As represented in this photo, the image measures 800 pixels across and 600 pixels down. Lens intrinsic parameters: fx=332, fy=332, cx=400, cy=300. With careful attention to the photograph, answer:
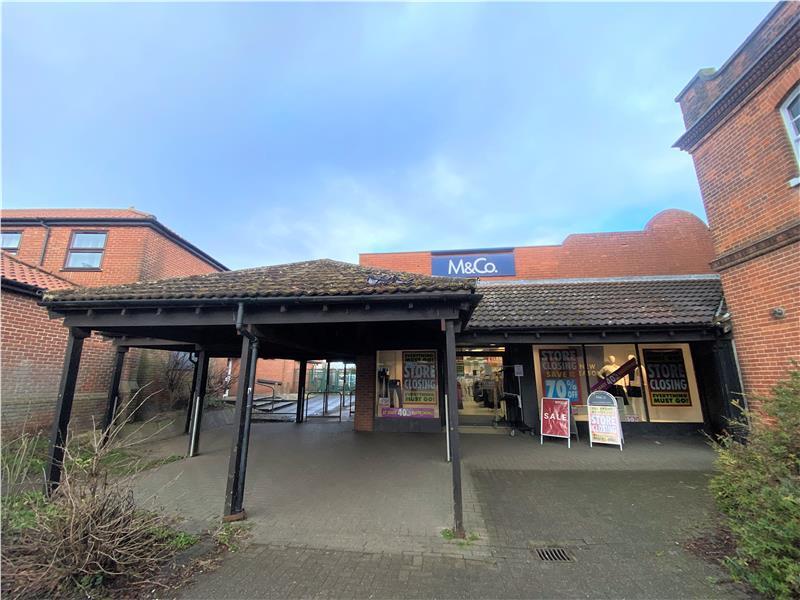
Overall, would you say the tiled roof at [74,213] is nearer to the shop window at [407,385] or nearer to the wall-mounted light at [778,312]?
the shop window at [407,385]

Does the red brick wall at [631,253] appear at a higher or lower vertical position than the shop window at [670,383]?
higher

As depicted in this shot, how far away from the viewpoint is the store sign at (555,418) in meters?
8.12

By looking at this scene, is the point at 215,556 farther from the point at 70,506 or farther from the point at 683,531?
the point at 683,531

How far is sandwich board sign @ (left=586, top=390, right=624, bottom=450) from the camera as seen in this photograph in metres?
7.76

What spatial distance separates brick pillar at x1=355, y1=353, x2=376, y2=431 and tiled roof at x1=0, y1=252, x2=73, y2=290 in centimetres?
808

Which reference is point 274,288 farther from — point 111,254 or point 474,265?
point 111,254

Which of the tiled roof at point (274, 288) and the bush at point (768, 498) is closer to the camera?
the bush at point (768, 498)

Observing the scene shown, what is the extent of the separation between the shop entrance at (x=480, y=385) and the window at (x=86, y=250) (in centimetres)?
1437

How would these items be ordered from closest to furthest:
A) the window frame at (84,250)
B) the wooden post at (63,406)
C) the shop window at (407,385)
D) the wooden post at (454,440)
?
the wooden post at (454,440)
the wooden post at (63,406)
the shop window at (407,385)
the window frame at (84,250)

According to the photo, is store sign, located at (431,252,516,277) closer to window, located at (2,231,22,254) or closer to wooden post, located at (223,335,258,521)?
wooden post, located at (223,335,258,521)

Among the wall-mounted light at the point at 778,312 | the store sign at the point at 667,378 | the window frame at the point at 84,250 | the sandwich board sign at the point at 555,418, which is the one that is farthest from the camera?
the window frame at the point at 84,250

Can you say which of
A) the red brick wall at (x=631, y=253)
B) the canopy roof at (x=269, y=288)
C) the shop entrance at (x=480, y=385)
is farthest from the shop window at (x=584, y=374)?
the canopy roof at (x=269, y=288)

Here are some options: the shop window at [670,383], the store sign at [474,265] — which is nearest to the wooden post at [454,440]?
the store sign at [474,265]

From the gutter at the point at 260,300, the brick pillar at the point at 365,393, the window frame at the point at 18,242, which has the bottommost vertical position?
the brick pillar at the point at 365,393
